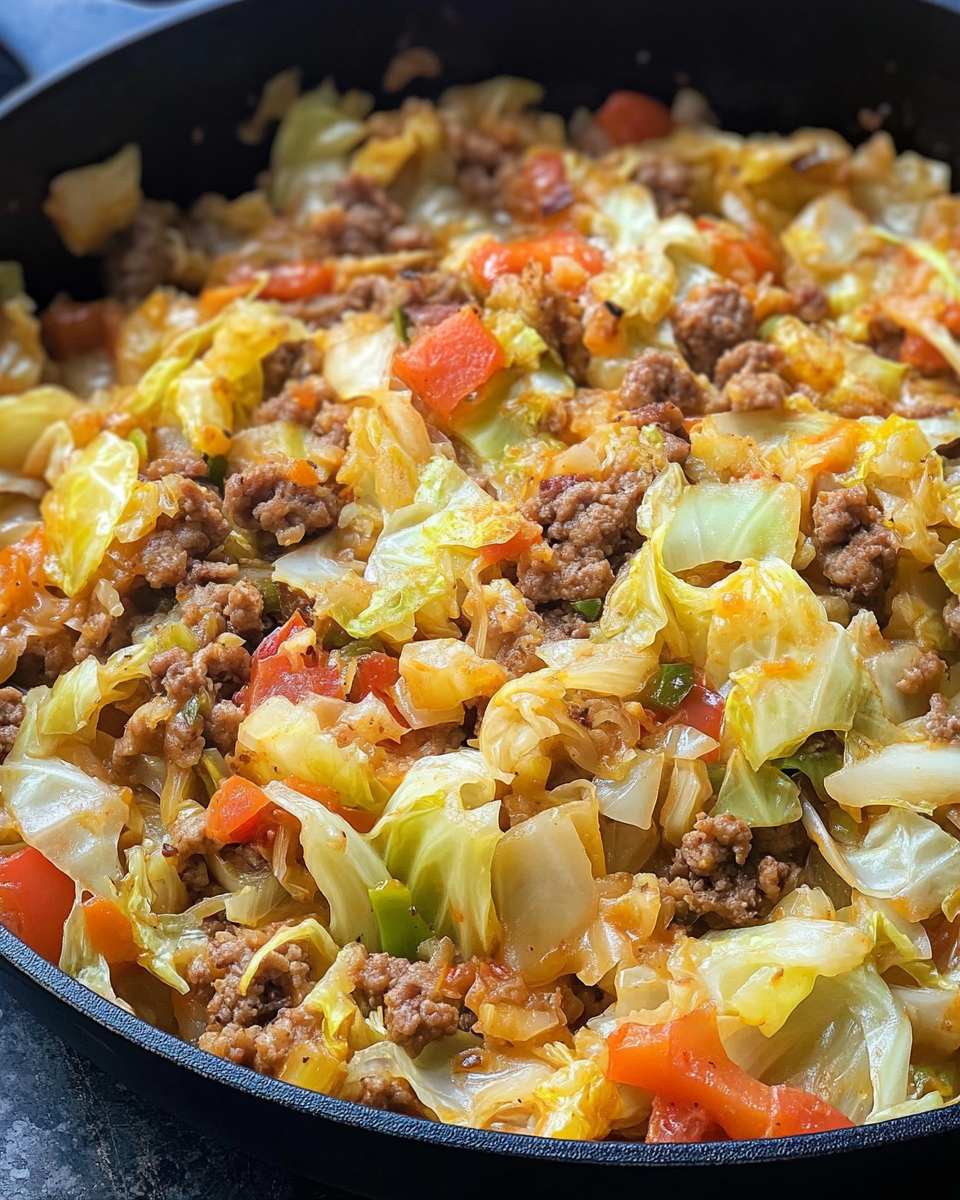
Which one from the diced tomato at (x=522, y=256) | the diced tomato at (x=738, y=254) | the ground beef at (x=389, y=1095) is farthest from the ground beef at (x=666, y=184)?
the ground beef at (x=389, y=1095)

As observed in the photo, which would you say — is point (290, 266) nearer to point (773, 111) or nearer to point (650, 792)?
point (773, 111)

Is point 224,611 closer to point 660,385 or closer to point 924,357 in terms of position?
point 660,385

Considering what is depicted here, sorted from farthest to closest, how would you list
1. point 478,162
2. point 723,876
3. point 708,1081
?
point 478,162
point 723,876
point 708,1081

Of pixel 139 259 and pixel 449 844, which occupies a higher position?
pixel 139 259

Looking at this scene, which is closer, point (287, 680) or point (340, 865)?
point (340, 865)

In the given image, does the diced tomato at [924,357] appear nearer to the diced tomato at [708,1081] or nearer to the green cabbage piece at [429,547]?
the green cabbage piece at [429,547]

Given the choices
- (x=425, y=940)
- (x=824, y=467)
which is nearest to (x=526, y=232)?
(x=824, y=467)

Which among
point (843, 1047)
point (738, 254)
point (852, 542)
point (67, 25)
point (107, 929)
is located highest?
point (67, 25)

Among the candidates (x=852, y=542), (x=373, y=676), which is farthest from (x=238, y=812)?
(x=852, y=542)
